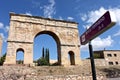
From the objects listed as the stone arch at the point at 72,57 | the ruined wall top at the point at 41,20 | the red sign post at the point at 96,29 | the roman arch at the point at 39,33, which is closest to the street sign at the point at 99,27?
the red sign post at the point at 96,29

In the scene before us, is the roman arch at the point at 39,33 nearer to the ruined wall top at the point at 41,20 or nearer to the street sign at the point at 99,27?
the ruined wall top at the point at 41,20

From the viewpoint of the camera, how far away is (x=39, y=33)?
24.2m

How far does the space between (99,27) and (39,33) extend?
71.6 feet

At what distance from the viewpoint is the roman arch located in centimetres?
2161

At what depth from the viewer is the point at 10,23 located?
22.5m

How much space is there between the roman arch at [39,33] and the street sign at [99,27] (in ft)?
61.8

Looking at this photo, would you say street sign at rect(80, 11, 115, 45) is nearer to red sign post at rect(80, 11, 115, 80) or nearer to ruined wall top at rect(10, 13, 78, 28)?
red sign post at rect(80, 11, 115, 80)

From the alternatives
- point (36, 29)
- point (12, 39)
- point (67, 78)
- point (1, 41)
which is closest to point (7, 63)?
point (12, 39)

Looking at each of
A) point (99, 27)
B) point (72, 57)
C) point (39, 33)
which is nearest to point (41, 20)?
point (39, 33)

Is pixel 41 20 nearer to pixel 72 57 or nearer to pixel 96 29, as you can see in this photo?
pixel 72 57

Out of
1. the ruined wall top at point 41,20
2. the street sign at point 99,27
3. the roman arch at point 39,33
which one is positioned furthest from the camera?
the ruined wall top at point 41,20

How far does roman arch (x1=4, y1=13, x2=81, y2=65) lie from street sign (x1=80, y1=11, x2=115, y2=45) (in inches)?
742

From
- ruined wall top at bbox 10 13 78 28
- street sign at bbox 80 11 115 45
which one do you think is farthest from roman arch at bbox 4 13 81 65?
street sign at bbox 80 11 115 45

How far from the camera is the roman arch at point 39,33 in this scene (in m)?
21.6
